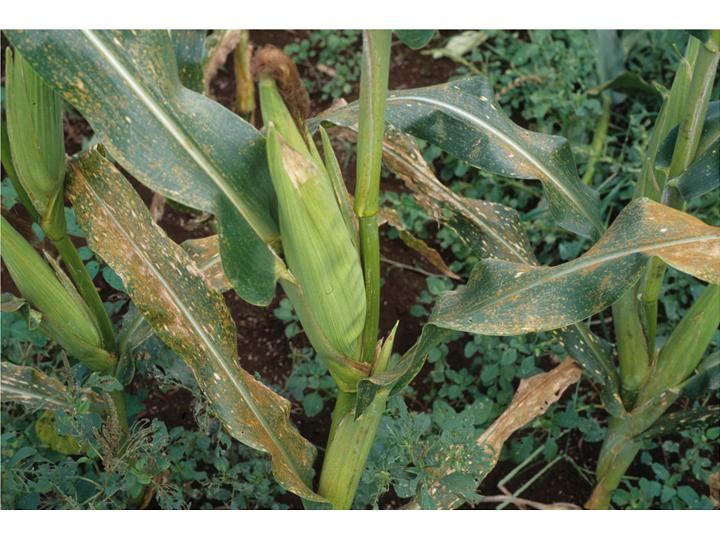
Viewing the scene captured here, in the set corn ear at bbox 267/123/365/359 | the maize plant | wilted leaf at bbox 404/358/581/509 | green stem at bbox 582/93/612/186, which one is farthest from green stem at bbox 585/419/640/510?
green stem at bbox 582/93/612/186

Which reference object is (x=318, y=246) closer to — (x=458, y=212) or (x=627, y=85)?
(x=458, y=212)

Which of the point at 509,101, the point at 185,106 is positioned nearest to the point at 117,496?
the point at 185,106

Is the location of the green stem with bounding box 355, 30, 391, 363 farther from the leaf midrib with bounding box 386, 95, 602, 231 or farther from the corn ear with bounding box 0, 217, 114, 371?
the corn ear with bounding box 0, 217, 114, 371

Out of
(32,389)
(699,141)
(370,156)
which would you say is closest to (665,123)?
(699,141)

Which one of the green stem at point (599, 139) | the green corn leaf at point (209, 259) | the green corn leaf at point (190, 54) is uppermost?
the green corn leaf at point (190, 54)

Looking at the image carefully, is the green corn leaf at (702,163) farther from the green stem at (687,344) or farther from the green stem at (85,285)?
the green stem at (85,285)

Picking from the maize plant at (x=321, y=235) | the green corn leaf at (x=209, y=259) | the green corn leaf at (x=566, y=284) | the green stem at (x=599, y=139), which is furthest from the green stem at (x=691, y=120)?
the green corn leaf at (x=209, y=259)
